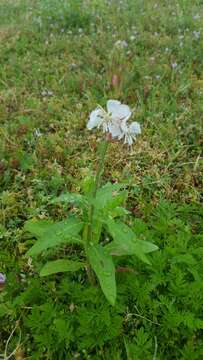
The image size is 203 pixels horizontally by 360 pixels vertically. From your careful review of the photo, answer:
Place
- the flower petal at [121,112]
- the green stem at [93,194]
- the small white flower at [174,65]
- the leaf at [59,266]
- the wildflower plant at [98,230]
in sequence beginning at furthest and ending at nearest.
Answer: the small white flower at [174,65], the leaf at [59,266], the wildflower plant at [98,230], the green stem at [93,194], the flower petal at [121,112]

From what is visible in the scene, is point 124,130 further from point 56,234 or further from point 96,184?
point 56,234

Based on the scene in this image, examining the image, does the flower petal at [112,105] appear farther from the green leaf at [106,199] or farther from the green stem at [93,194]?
the green leaf at [106,199]

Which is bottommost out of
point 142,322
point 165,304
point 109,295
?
point 142,322

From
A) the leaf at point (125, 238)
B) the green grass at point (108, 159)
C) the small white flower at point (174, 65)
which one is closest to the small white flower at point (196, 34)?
the green grass at point (108, 159)

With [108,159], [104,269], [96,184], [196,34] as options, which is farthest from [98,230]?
[196,34]

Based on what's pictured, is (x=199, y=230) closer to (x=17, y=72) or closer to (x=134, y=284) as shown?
(x=134, y=284)

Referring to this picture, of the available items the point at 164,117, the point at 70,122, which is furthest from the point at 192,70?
the point at 70,122
